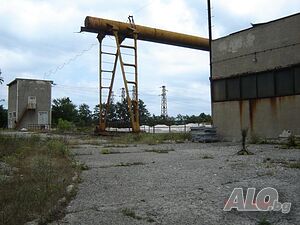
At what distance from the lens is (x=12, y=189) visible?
5.66m

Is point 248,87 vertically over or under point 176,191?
over

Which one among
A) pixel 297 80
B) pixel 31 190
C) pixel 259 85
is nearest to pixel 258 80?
pixel 259 85

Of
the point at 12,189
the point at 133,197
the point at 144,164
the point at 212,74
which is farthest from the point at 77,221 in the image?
the point at 212,74

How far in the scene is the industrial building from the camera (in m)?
14.8

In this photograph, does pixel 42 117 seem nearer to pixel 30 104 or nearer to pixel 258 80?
pixel 30 104

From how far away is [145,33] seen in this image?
27.0 m

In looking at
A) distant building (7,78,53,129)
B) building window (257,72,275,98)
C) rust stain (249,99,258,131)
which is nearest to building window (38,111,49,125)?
distant building (7,78,53,129)

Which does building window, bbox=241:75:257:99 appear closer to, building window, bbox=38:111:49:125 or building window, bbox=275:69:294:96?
building window, bbox=275:69:294:96

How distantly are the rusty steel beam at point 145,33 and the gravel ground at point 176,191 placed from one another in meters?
16.6

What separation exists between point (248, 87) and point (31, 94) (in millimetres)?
39153

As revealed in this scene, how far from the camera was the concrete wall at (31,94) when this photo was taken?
49.8 metres

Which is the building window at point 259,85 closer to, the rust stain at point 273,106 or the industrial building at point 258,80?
the industrial building at point 258,80

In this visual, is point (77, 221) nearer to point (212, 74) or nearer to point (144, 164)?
point (144, 164)

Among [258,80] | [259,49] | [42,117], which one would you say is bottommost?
[258,80]
